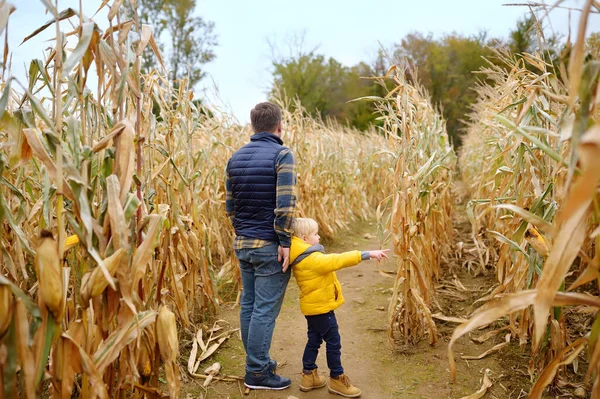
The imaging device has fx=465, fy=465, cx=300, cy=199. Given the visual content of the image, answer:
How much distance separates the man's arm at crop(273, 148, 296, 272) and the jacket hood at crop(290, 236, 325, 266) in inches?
2.5

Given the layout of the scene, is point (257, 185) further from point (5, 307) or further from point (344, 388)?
point (5, 307)

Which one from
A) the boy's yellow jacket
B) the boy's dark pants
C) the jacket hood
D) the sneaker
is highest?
the jacket hood

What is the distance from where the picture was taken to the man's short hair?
289 cm


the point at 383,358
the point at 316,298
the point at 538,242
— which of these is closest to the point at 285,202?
the point at 316,298

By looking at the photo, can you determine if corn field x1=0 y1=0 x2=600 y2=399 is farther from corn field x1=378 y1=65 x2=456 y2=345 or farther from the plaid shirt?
the plaid shirt

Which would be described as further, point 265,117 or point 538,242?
point 265,117

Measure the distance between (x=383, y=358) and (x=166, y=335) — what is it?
79.2 inches

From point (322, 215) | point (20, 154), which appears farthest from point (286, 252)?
point (322, 215)

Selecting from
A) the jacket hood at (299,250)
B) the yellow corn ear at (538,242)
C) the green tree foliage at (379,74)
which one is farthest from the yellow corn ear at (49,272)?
the green tree foliage at (379,74)

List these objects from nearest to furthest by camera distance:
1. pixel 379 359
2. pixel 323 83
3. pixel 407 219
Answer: pixel 407 219 → pixel 379 359 → pixel 323 83

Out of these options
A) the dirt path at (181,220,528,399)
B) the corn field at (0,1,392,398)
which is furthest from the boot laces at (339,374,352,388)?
the corn field at (0,1,392,398)

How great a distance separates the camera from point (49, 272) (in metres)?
1.44

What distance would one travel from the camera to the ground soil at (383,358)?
285 cm

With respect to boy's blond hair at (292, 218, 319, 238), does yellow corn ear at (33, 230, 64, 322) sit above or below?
above
